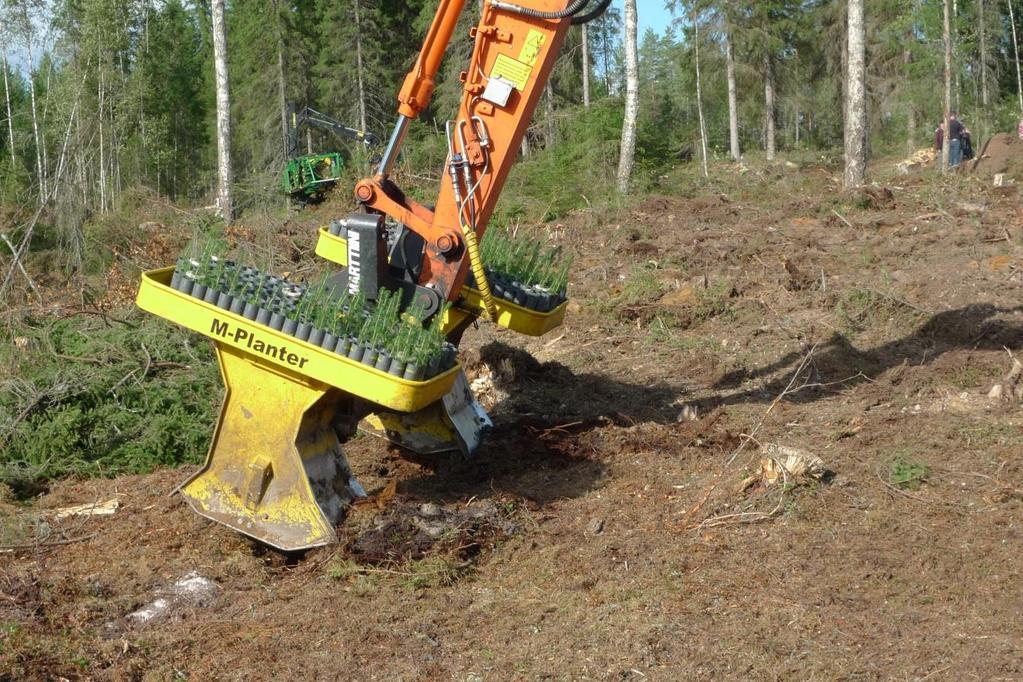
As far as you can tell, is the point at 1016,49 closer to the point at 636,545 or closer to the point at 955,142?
the point at 955,142

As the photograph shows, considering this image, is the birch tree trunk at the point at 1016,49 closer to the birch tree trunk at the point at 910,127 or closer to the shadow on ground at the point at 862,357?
the birch tree trunk at the point at 910,127

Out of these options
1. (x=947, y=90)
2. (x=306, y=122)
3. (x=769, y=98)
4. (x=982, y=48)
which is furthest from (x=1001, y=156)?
(x=769, y=98)

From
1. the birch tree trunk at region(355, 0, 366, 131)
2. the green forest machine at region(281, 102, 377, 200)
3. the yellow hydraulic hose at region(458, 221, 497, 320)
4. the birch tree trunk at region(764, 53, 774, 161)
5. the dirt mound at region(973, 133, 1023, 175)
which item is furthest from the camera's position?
the birch tree trunk at region(764, 53, 774, 161)

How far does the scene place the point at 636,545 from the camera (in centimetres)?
552

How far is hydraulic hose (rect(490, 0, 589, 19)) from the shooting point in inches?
243

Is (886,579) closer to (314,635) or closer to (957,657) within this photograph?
(957,657)

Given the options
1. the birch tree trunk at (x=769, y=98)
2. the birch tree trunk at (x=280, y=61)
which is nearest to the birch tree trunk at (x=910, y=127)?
the birch tree trunk at (x=769, y=98)

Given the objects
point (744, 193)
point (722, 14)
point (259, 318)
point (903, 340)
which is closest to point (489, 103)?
point (259, 318)

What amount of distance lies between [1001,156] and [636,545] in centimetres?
1889

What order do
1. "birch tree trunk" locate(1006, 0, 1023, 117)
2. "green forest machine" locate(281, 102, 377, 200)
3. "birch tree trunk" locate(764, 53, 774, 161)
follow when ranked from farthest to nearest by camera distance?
1. "birch tree trunk" locate(764, 53, 774, 161)
2. "birch tree trunk" locate(1006, 0, 1023, 117)
3. "green forest machine" locate(281, 102, 377, 200)

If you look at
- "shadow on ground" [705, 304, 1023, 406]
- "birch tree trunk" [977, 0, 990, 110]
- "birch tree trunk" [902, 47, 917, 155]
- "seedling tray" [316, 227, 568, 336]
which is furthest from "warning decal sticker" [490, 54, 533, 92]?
"birch tree trunk" [902, 47, 917, 155]

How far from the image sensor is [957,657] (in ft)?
14.4

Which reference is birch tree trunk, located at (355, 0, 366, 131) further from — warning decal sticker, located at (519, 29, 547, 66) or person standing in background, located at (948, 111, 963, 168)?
warning decal sticker, located at (519, 29, 547, 66)

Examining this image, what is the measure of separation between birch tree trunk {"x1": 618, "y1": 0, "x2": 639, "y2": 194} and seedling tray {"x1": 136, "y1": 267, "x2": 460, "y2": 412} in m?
13.4
